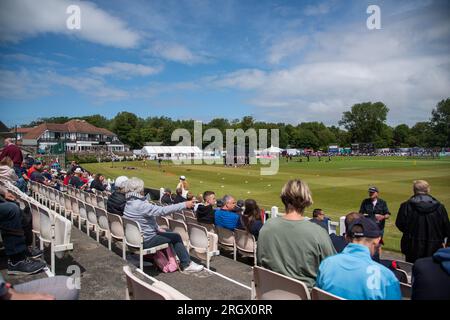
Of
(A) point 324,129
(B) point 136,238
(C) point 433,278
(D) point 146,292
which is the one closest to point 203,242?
(B) point 136,238

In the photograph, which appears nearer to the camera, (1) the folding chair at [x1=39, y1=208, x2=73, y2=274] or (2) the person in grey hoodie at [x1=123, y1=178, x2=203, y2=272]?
(1) the folding chair at [x1=39, y1=208, x2=73, y2=274]

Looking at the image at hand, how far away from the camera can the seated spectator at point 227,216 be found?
6.96 metres

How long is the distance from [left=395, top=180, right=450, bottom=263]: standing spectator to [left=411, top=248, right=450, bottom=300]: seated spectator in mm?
3069

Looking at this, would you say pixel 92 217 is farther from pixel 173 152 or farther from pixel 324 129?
pixel 324 129

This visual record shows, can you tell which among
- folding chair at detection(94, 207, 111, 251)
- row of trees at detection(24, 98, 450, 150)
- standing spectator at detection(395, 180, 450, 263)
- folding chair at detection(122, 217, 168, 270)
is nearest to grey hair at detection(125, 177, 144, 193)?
folding chair at detection(122, 217, 168, 270)

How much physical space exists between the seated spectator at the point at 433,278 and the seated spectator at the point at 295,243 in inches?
28.1

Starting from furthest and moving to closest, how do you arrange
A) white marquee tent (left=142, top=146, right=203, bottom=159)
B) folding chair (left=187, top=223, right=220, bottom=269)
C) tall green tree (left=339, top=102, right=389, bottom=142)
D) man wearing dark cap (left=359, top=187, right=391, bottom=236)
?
tall green tree (left=339, top=102, right=389, bottom=142), white marquee tent (left=142, top=146, right=203, bottom=159), man wearing dark cap (left=359, top=187, right=391, bottom=236), folding chair (left=187, top=223, right=220, bottom=269)

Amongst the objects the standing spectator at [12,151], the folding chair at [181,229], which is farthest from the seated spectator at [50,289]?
the standing spectator at [12,151]

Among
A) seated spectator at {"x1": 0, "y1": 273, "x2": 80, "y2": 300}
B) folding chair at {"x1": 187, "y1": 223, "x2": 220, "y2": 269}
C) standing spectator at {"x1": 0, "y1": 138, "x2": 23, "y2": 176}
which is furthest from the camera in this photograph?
standing spectator at {"x1": 0, "y1": 138, "x2": 23, "y2": 176}

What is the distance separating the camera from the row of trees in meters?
110

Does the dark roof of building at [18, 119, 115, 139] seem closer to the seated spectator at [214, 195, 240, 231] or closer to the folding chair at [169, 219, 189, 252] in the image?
the folding chair at [169, 219, 189, 252]

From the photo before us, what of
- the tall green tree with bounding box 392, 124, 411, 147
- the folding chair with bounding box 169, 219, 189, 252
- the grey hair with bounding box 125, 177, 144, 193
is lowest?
the folding chair with bounding box 169, 219, 189, 252

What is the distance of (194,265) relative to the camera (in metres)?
5.67
